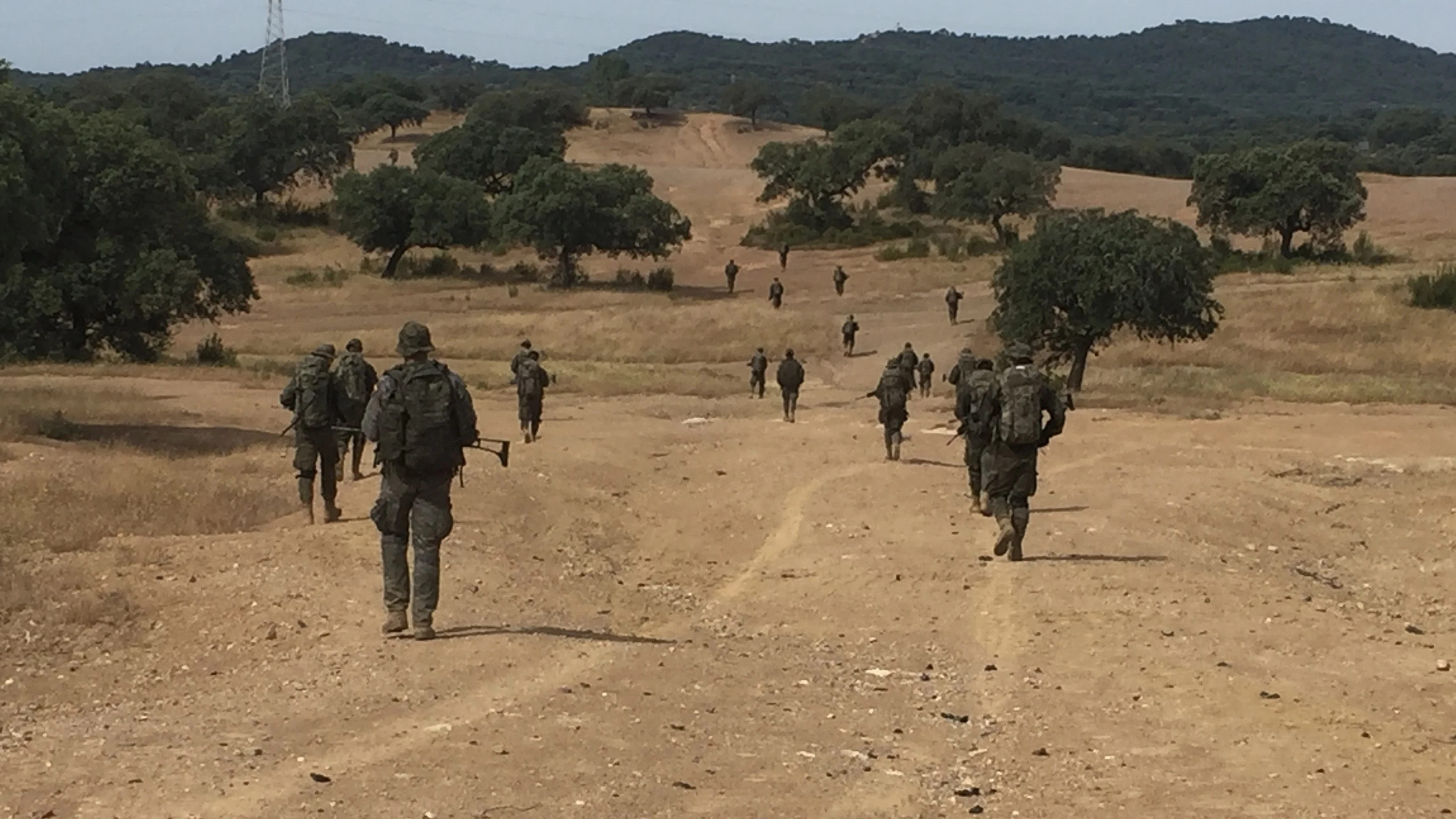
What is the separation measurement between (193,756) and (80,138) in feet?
101

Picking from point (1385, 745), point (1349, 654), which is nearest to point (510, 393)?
point (1349, 654)

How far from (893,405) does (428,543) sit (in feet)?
41.4

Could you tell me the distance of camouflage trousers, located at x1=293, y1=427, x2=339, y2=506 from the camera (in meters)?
15.7

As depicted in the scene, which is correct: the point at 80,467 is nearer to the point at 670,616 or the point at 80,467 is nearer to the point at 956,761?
the point at 670,616

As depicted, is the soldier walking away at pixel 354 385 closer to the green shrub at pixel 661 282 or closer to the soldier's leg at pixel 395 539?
the soldier's leg at pixel 395 539

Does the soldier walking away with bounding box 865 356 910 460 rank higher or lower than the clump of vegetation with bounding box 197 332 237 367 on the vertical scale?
higher

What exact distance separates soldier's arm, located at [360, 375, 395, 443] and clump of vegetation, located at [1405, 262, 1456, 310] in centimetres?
4536

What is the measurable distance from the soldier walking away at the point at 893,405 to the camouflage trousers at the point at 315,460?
27.0 feet

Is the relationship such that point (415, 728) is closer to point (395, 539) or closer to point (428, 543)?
point (428, 543)

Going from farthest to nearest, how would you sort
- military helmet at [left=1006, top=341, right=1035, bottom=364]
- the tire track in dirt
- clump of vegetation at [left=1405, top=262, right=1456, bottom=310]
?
clump of vegetation at [left=1405, top=262, right=1456, bottom=310]
military helmet at [left=1006, top=341, right=1035, bottom=364]
the tire track in dirt

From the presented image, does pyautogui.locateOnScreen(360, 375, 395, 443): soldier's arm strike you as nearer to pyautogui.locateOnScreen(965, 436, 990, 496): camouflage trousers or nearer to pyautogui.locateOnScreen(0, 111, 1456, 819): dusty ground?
pyautogui.locateOnScreen(0, 111, 1456, 819): dusty ground

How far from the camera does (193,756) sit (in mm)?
7777

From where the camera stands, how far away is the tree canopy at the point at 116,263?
35.9 m

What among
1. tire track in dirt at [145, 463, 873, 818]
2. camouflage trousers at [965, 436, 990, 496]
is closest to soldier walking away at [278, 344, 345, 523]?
tire track in dirt at [145, 463, 873, 818]
